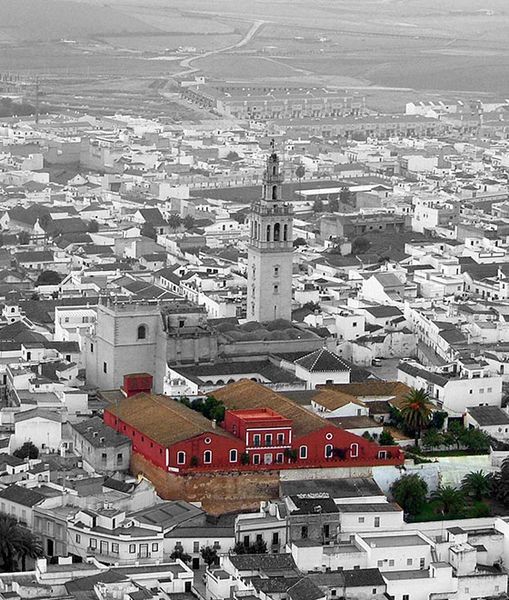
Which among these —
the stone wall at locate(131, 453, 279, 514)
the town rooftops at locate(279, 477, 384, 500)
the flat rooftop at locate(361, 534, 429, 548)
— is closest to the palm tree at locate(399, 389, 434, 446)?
the town rooftops at locate(279, 477, 384, 500)

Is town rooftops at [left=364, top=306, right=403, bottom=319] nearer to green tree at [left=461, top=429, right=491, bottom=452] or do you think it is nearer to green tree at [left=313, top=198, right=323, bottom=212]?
green tree at [left=461, top=429, right=491, bottom=452]

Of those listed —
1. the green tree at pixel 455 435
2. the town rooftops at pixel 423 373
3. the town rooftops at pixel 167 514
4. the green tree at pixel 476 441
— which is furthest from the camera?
the town rooftops at pixel 423 373

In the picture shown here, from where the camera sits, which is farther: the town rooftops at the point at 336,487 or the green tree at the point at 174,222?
the green tree at the point at 174,222

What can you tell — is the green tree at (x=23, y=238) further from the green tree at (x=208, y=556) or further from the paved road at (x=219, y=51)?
the paved road at (x=219, y=51)

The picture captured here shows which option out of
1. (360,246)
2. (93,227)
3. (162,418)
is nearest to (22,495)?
(162,418)

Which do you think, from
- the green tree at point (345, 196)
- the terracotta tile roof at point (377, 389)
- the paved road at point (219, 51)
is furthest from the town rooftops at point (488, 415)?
the paved road at point (219, 51)

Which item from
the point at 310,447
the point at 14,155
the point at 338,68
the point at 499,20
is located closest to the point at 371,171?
the point at 14,155

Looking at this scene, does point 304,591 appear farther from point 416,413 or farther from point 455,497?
point 416,413
